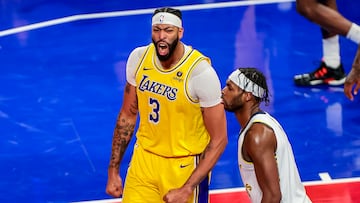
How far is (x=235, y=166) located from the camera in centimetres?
830

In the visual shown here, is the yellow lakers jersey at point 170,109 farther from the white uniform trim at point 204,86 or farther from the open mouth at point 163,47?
the open mouth at point 163,47

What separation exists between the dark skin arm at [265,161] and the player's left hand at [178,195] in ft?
1.89

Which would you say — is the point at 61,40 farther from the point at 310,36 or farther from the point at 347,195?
the point at 347,195

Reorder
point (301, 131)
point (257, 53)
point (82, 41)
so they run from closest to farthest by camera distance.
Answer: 1. point (301, 131)
2. point (257, 53)
3. point (82, 41)

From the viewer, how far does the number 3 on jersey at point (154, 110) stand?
19.8 ft

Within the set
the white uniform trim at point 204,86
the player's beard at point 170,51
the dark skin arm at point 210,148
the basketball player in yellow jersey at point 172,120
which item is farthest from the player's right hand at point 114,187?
the player's beard at point 170,51

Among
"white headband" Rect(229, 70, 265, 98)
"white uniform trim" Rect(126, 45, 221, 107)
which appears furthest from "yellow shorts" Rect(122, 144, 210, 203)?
"white headband" Rect(229, 70, 265, 98)

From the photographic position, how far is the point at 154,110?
6.06m

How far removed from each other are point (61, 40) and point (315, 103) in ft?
13.0

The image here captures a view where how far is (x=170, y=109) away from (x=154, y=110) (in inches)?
5.6

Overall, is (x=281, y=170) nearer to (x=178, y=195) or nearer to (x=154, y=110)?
(x=178, y=195)

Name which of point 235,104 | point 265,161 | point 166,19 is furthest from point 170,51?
point 265,161

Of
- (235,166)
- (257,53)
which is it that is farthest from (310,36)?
(235,166)

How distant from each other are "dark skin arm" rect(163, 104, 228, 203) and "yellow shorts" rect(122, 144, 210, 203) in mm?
183
